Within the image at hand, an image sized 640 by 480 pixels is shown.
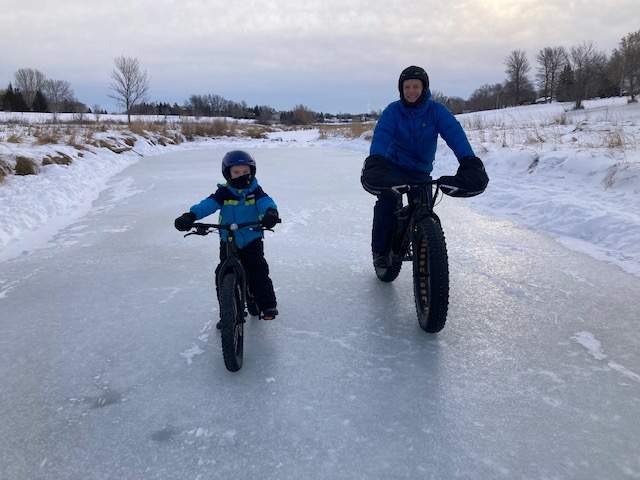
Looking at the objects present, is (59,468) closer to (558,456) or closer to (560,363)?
(558,456)

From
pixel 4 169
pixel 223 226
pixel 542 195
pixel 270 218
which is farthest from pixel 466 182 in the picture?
pixel 4 169

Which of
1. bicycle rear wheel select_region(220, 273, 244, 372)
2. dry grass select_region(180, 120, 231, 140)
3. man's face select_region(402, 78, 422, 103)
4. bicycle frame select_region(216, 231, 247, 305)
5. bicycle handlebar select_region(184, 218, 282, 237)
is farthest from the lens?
dry grass select_region(180, 120, 231, 140)

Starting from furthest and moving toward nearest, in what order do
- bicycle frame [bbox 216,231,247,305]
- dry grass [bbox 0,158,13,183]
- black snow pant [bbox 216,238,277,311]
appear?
dry grass [bbox 0,158,13,183]
black snow pant [bbox 216,238,277,311]
bicycle frame [bbox 216,231,247,305]

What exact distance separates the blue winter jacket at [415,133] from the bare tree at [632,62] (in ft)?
134

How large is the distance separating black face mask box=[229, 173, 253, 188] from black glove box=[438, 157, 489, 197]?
4.00 ft

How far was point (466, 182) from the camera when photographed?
114 inches

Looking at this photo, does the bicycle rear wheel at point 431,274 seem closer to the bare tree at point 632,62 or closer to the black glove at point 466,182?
the black glove at point 466,182

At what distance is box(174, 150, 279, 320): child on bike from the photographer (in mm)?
2867

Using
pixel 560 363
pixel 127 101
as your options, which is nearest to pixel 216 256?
pixel 560 363

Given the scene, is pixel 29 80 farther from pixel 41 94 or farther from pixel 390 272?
pixel 390 272

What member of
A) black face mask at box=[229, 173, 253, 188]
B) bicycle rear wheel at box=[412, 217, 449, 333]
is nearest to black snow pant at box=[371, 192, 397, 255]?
bicycle rear wheel at box=[412, 217, 449, 333]

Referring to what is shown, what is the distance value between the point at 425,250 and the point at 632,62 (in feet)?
146

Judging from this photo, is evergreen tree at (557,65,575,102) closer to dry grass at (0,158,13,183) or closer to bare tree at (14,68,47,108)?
dry grass at (0,158,13,183)

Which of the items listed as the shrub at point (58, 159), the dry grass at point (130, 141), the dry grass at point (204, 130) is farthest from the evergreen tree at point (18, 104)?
the shrub at point (58, 159)
